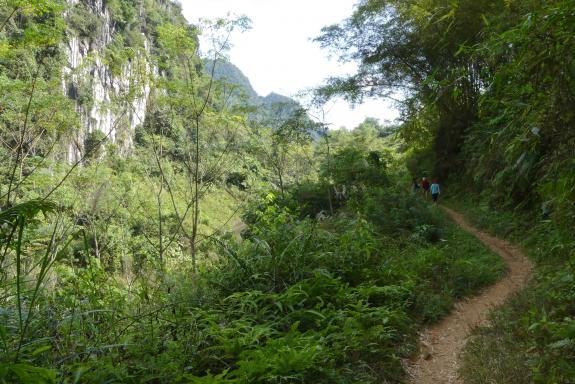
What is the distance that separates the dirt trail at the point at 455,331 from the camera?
4227 mm

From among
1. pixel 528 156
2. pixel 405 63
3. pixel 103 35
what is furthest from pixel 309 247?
pixel 103 35

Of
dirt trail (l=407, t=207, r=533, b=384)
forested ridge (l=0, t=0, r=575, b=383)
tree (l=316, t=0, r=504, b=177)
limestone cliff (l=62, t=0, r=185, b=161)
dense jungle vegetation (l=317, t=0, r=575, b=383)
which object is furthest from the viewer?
limestone cliff (l=62, t=0, r=185, b=161)

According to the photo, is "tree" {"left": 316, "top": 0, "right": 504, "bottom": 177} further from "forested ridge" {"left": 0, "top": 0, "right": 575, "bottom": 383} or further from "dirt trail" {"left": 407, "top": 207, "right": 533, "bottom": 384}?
"dirt trail" {"left": 407, "top": 207, "right": 533, "bottom": 384}

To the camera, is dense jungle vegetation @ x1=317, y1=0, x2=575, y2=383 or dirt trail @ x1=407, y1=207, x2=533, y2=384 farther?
dirt trail @ x1=407, y1=207, x2=533, y2=384

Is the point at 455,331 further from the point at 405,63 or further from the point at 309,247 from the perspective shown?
the point at 405,63

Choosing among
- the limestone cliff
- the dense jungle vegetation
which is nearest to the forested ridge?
the dense jungle vegetation

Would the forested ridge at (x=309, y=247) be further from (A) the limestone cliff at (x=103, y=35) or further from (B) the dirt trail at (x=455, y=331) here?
(A) the limestone cliff at (x=103, y=35)

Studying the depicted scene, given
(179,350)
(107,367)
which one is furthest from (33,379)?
(179,350)

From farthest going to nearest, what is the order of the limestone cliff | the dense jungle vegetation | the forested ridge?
1. the limestone cliff
2. the forested ridge
3. the dense jungle vegetation

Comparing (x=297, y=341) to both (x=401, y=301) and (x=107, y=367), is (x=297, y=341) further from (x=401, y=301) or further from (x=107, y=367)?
(x=401, y=301)

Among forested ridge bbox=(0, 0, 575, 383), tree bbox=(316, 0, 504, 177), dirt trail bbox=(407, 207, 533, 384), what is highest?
tree bbox=(316, 0, 504, 177)

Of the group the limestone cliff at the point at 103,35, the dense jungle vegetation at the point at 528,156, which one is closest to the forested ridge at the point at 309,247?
the dense jungle vegetation at the point at 528,156

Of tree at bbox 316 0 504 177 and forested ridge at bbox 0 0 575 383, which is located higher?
tree at bbox 316 0 504 177

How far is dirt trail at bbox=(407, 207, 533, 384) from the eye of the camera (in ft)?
13.9
